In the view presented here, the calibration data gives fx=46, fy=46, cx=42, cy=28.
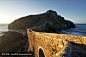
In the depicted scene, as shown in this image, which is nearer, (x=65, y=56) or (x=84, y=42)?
(x=65, y=56)

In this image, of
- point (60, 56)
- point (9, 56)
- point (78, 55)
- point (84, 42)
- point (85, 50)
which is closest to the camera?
point (60, 56)

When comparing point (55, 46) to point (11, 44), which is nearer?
point (55, 46)

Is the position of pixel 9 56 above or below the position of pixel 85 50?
below

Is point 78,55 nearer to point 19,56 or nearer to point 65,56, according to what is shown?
point 65,56

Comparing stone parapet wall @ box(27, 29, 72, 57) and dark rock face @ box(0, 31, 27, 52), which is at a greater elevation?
stone parapet wall @ box(27, 29, 72, 57)

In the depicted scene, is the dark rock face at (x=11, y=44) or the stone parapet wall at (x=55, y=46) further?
the dark rock face at (x=11, y=44)

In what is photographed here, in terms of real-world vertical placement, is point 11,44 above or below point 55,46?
below

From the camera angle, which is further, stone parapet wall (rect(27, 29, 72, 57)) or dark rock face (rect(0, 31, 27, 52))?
dark rock face (rect(0, 31, 27, 52))

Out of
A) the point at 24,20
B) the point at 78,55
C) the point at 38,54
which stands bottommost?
the point at 38,54

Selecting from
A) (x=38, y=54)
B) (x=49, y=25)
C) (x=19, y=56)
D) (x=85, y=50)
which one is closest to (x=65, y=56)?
(x=85, y=50)

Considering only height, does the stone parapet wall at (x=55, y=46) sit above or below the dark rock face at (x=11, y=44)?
above

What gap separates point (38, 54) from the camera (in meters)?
6.35

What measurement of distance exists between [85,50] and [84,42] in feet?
2.48

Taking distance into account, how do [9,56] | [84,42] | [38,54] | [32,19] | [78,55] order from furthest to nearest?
[32,19] < [9,56] < [38,54] < [84,42] < [78,55]
